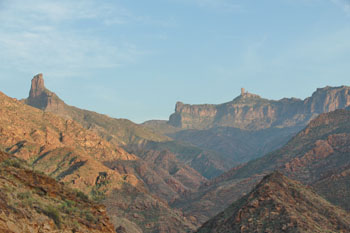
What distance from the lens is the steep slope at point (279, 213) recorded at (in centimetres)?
5691

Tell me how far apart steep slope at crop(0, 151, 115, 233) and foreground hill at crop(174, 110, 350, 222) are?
7350 cm

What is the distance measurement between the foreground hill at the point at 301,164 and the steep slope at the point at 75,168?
22.2 m

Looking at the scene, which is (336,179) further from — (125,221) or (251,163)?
(251,163)

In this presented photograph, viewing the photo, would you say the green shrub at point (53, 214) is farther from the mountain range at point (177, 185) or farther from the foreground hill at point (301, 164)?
the foreground hill at point (301, 164)

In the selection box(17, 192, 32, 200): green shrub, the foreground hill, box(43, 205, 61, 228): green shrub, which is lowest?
box(43, 205, 61, 228): green shrub

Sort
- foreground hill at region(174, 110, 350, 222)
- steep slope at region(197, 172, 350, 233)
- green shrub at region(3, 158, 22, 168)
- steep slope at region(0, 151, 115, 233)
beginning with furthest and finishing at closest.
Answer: foreground hill at region(174, 110, 350, 222), steep slope at region(197, 172, 350, 233), green shrub at region(3, 158, 22, 168), steep slope at region(0, 151, 115, 233)

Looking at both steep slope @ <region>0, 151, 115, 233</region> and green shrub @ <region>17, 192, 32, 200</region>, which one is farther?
green shrub @ <region>17, 192, 32, 200</region>

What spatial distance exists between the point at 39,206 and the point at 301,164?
409ft

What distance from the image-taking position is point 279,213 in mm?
58625

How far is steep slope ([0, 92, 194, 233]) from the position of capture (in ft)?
362

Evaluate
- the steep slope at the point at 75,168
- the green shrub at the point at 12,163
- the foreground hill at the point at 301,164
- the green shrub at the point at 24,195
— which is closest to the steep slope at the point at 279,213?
the foreground hill at the point at 301,164

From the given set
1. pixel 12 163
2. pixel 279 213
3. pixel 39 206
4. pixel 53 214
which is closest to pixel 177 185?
pixel 279 213

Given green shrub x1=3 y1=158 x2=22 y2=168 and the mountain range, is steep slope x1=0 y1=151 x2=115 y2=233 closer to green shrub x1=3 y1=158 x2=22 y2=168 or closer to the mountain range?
green shrub x1=3 y1=158 x2=22 y2=168

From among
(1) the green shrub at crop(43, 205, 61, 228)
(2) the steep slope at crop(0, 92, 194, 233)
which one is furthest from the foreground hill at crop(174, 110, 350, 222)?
(1) the green shrub at crop(43, 205, 61, 228)
